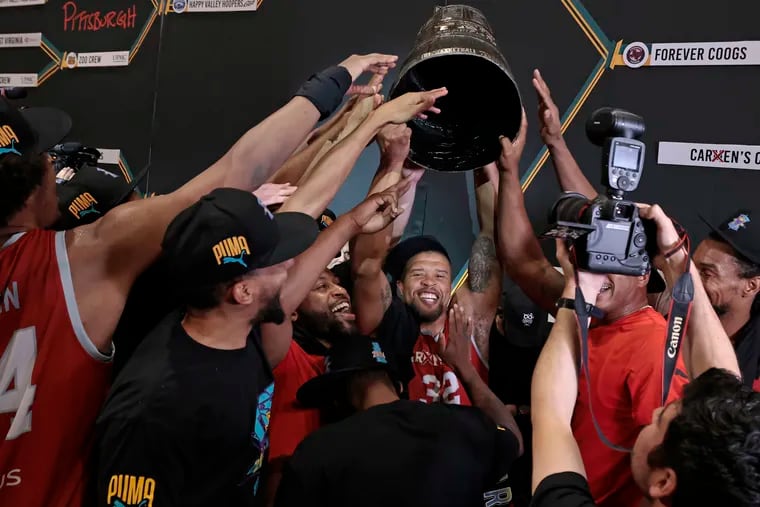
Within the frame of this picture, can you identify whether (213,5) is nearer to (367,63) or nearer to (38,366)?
(367,63)

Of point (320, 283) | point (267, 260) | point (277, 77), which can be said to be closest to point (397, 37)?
point (277, 77)

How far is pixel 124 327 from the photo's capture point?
154cm

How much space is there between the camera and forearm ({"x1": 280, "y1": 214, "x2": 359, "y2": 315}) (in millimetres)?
1542

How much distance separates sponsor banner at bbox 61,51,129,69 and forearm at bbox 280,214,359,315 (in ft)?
6.25

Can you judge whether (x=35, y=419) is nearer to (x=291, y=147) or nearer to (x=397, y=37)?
(x=291, y=147)

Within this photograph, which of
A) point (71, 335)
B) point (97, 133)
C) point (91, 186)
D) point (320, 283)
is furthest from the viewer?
point (97, 133)

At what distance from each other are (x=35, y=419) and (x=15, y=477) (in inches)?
4.4

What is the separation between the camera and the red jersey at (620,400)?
4.59ft

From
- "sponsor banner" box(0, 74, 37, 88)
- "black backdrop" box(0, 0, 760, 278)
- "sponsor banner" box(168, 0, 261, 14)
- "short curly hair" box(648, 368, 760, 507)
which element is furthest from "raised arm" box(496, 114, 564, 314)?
"sponsor banner" box(0, 74, 37, 88)

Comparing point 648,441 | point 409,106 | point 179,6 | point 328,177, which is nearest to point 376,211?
point 328,177

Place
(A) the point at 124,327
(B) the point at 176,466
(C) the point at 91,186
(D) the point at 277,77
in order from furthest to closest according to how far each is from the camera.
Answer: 1. (D) the point at 277,77
2. (C) the point at 91,186
3. (A) the point at 124,327
4. (B) the point at 176,466

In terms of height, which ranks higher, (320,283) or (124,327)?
(124,327)

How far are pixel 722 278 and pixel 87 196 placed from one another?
1688mm

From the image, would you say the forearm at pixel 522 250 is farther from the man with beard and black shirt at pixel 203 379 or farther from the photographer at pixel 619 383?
the man with beard and black shirt at pixel 203 379
